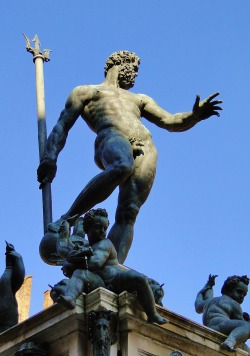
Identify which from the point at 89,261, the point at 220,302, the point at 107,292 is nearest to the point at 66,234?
the point at 89,261

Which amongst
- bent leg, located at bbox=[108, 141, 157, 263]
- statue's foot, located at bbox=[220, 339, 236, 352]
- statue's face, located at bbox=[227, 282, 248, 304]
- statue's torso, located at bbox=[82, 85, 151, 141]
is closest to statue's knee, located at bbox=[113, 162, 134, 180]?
bent leg, located at bbox=[108, 141, 157, 263]

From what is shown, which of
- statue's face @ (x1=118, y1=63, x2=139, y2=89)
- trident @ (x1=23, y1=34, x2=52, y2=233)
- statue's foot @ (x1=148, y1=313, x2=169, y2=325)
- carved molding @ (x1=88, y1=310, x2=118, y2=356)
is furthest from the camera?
statue's face @ (x1=118, y1=63, x2=139, y2=89)

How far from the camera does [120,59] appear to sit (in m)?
11.7

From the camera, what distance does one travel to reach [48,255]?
9555mm

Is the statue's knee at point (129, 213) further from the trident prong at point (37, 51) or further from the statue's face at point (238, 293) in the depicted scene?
the trident prong at point (37, 51)

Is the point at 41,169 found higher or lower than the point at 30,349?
higher

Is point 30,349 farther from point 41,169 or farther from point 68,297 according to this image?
point 41,169

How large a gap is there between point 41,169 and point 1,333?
2750mm

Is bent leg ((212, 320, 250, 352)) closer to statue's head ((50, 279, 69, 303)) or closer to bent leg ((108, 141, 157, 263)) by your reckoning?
bent leg ((108, 141, 157, 263))

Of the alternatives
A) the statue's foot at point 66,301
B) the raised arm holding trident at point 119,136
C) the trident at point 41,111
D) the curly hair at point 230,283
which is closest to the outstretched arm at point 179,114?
the raised arm holding trident at point 119,136

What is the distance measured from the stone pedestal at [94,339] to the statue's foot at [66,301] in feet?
0.52

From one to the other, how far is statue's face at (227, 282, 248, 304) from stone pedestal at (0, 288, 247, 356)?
135 cm

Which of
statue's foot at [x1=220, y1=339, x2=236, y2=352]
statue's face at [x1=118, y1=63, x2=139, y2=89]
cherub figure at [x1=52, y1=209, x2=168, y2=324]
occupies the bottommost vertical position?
statue's foot at [x1=220, y1=339, x2=236, y2=352]

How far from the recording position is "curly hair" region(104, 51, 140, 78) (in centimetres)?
1171
